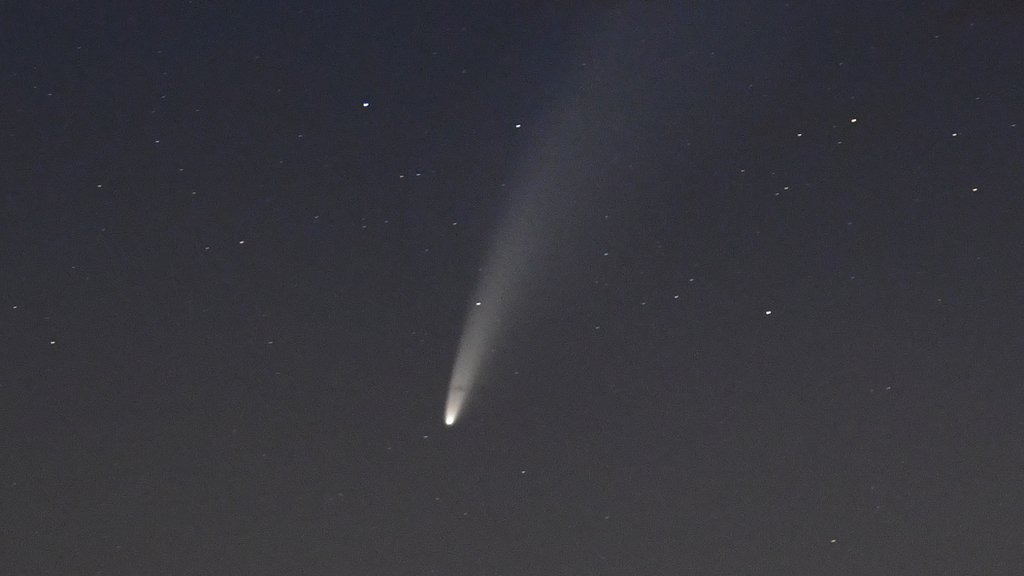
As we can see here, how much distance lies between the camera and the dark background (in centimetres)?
97

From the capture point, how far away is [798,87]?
976mm

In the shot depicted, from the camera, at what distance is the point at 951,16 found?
975mm

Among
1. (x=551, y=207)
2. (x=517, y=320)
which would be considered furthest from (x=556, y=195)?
(x=517, y=320)

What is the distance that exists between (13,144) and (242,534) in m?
0.45

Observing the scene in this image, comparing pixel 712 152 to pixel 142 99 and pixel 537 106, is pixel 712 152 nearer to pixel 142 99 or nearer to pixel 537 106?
pixel 537 106

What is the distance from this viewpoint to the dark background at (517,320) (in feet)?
3.18

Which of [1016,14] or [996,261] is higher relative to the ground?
[1016,14]

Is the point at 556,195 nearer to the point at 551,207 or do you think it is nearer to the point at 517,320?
the point at 551,207

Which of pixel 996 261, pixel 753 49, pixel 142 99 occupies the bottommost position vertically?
pixel 996 261

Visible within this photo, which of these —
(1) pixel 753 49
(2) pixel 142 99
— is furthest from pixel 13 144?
(1) pixel 753 49

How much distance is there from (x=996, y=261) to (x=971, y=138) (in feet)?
0.41

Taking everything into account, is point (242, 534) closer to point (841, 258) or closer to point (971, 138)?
point (841, 258)

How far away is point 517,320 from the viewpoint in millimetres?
980

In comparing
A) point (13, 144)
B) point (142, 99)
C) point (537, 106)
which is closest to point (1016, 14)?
point (537, 106)
